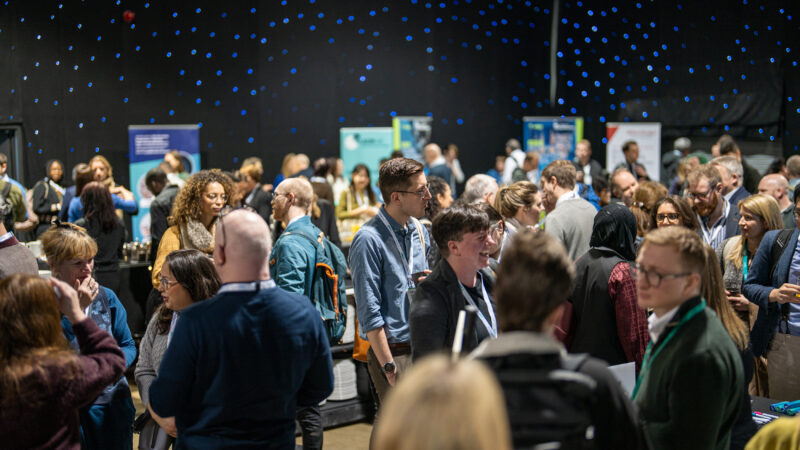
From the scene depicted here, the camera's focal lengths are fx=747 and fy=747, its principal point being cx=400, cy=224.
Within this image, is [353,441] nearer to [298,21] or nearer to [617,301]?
[617,301]

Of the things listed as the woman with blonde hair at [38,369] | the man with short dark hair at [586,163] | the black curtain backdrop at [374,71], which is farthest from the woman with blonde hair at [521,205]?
the black curtain backdrop at [374,71]

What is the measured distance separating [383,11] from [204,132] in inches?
141

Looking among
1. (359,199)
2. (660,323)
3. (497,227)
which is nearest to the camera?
(660,323)

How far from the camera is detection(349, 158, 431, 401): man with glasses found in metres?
3.12

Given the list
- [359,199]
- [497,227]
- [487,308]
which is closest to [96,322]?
[487,308]

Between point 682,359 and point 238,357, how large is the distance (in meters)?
1.16

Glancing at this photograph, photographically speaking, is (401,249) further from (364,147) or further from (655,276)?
(364,147)

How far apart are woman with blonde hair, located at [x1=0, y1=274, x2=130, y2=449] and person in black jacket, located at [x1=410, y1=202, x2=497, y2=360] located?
97cm

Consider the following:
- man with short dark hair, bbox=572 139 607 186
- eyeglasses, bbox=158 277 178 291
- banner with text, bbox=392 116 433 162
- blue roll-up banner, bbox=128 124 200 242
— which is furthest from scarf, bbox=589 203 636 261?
banner with text, bbox=392 116 433 162

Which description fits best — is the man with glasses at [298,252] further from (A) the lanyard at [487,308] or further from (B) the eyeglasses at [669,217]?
(B) the eyeglasses at [669,217]

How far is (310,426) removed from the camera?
3516 mm

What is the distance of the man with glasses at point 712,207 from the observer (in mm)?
4801

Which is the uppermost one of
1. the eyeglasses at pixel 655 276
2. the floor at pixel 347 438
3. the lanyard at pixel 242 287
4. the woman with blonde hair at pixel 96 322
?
the eyeglasses at pixel 655 276

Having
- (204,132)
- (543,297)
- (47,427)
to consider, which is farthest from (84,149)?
(543,297)
